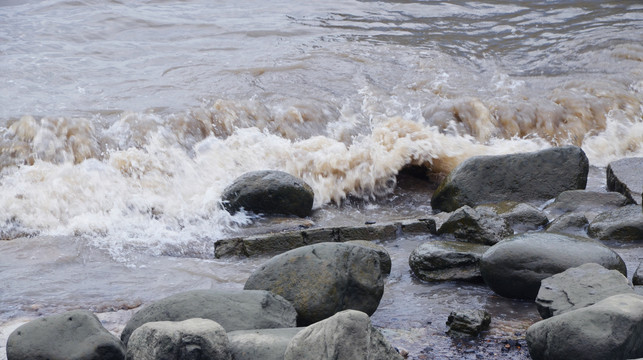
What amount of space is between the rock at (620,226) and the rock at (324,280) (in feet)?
5.89

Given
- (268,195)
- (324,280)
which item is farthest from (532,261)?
(268,195)

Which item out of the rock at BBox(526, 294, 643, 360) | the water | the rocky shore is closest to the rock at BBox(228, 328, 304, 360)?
the rocky shore

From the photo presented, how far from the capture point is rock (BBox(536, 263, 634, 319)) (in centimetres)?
352

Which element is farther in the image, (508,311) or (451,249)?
(451,249)

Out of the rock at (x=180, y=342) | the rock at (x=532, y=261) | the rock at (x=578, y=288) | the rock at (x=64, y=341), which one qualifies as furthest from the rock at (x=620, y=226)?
the rock at (x=64, y=341)

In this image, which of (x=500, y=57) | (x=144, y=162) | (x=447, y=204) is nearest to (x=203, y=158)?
(x=144, y=162)

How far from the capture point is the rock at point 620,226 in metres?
4.93

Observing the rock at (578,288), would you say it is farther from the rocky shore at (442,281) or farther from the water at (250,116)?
the water at (250,116)

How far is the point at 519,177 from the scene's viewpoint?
6086 mm

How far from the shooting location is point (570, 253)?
4082mm

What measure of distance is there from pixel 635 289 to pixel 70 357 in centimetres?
263

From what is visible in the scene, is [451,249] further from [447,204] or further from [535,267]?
[447,204]

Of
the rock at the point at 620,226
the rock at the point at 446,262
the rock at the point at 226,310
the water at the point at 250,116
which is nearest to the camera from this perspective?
the rock at the point at 226,310

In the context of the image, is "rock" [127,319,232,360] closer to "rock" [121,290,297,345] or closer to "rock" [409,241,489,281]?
"rock" [121,290,297,345]
